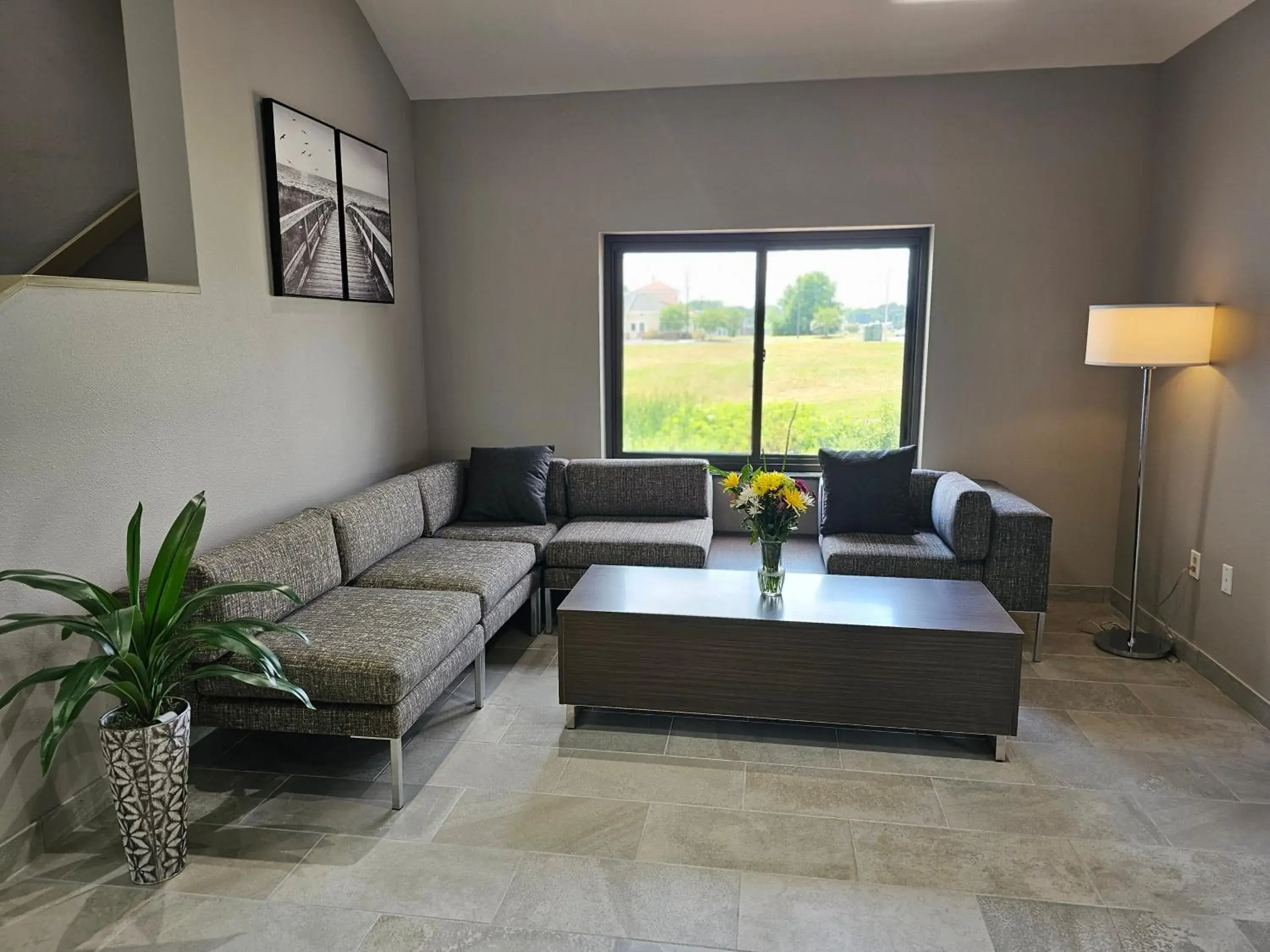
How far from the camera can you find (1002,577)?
11.9ft

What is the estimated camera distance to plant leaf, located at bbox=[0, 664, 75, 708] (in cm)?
200

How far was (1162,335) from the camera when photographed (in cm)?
342

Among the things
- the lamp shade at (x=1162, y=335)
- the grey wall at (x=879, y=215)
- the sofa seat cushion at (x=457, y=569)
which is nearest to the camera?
the sofa seat cushion at (x=457, y=569)

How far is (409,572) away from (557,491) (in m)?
1.26

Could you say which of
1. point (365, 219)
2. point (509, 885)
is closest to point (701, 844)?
point (509, 885)

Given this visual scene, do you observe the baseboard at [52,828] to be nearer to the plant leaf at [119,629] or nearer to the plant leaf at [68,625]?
the plant leaf at [68,625]

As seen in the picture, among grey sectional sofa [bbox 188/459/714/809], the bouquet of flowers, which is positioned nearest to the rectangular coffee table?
the bouquet of flowers

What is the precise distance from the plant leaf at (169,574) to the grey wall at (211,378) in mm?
391

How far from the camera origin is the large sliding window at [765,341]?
4.56 m

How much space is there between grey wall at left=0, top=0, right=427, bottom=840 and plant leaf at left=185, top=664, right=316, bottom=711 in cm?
48

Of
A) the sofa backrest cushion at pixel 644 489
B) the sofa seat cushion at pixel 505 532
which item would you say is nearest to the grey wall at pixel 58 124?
the sofa seat cushion at pixel 505 532

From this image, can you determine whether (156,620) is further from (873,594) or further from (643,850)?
(873,594)

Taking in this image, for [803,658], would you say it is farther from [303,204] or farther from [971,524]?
[303,204]

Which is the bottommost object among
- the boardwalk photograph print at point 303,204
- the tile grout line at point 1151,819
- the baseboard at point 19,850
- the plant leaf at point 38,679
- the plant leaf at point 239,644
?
the tile grout line at point 1151,819
